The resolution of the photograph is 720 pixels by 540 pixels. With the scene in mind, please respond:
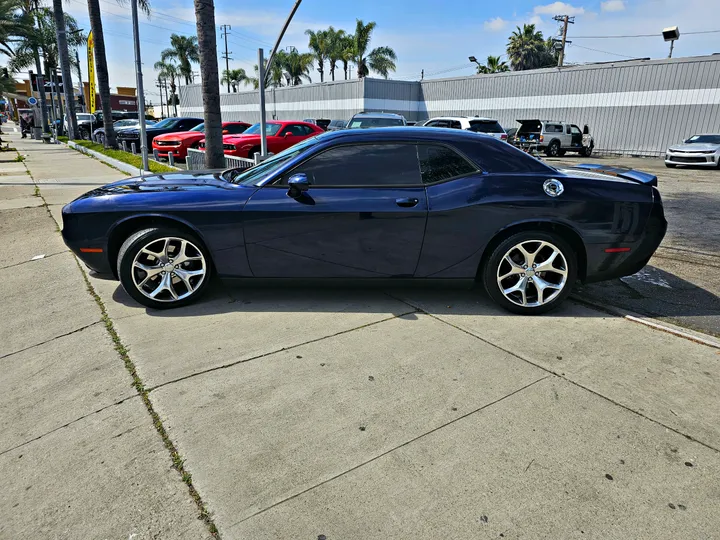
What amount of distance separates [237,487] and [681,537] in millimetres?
1814

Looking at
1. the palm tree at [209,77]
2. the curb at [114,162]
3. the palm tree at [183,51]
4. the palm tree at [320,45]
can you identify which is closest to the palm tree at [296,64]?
the palm tree at [320,45]

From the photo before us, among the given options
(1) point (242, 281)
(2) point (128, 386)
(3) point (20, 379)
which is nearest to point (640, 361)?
(1) point (242, 281)

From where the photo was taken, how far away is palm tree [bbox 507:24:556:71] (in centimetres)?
5609

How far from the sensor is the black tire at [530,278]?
4.00m

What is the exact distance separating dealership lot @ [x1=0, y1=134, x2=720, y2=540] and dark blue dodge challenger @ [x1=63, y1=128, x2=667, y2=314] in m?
0.34

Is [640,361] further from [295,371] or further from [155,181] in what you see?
[155,181]

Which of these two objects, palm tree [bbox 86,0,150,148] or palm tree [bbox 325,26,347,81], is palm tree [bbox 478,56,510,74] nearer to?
palm tree [bbox 325,26,347,81]

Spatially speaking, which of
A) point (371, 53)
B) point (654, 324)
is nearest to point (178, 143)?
point (654, 324)

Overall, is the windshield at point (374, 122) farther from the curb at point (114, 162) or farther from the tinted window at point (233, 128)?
the curb at point (114, 162)

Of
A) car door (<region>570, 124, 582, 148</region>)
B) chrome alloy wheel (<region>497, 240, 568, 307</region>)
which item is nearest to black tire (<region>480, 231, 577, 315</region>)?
chrome alloy wheel (<region>497, 240, 568, 307</region>)

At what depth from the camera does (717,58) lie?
24.3m

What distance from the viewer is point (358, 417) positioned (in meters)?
2.71

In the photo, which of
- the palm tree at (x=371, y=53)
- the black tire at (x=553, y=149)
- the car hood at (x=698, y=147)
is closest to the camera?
the car hood at (x=698, y=147)

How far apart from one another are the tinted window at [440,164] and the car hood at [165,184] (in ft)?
5.39
